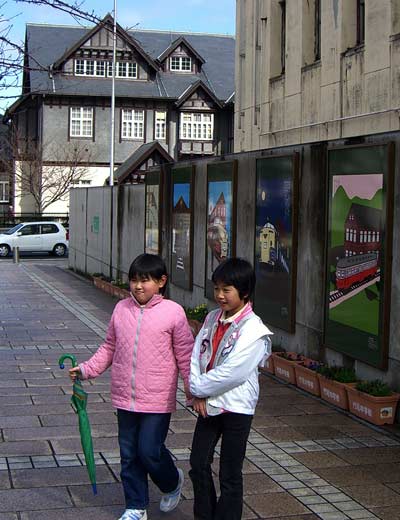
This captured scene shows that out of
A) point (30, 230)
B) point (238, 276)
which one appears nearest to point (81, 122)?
point (30, 230)

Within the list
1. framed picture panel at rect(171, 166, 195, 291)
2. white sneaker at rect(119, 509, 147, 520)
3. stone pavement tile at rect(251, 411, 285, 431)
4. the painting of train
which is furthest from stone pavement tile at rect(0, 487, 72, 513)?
framed picture panel at rect(171, 166, 195, 291)

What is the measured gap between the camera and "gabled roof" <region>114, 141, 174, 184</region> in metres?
50.2

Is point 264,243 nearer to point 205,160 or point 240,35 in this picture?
point 205,160

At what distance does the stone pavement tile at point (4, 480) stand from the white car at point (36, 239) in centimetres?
3492

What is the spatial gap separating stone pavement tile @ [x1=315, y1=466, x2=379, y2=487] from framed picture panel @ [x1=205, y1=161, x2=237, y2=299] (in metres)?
6.01

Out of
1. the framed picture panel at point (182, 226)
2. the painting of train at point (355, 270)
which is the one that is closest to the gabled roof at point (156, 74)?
the framed picture panel at point (182, 226)

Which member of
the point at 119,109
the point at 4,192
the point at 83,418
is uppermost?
the point at 119,109

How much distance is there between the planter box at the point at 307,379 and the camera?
30.4 ft

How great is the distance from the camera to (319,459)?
6.95 meters

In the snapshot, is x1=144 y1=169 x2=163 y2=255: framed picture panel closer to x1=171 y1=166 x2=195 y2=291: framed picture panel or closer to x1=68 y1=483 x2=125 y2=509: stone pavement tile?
x1=171 y1=166 x2=195 y2=291: framed picture panel

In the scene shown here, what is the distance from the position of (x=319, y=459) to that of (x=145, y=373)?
2.27 metres

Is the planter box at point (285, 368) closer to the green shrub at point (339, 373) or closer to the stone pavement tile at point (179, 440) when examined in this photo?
the green shrub at point (339, 373)

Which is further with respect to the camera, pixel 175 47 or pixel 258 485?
pixel 175 47

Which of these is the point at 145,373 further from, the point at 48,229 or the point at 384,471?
the point at 48,229
